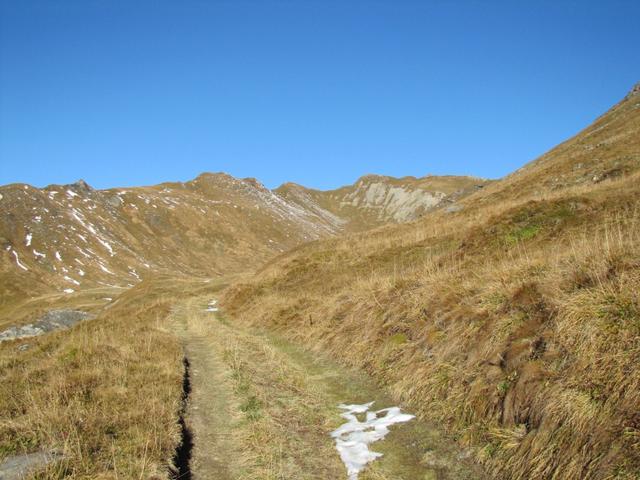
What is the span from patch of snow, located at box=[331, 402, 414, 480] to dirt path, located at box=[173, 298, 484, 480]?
0.46ft

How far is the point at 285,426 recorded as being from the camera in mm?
8164

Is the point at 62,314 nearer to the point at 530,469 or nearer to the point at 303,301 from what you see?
the point at 303,301

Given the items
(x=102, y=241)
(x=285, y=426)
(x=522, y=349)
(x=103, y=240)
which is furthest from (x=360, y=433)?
(x=103, y=240)

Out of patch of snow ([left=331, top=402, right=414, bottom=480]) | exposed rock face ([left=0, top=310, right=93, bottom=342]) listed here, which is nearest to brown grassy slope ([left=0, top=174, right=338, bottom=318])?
exposed rock face ([left=0, top=310, right=93, bottom=342])

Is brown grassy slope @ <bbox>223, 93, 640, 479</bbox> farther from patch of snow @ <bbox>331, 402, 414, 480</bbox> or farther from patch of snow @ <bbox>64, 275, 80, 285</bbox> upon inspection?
patch of snow @ <bbox>64, 275, 80, 285</bbox>

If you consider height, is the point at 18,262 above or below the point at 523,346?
above

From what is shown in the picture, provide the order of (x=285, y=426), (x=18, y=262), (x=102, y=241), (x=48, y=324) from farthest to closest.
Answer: (x=102, y=241) < (x=18, y=262) < (x=48, y=324) < (x=285, y=426)

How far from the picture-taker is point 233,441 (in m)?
7.56

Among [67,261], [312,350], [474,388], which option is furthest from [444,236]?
[67,261]

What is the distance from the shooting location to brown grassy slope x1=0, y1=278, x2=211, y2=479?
19.3 ft

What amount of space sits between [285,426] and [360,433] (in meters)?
1.35

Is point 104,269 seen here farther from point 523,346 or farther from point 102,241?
point 523,346

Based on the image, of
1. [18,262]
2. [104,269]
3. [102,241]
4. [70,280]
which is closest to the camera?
[70,280]

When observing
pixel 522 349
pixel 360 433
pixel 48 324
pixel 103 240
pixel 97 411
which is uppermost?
pixel 103 240
